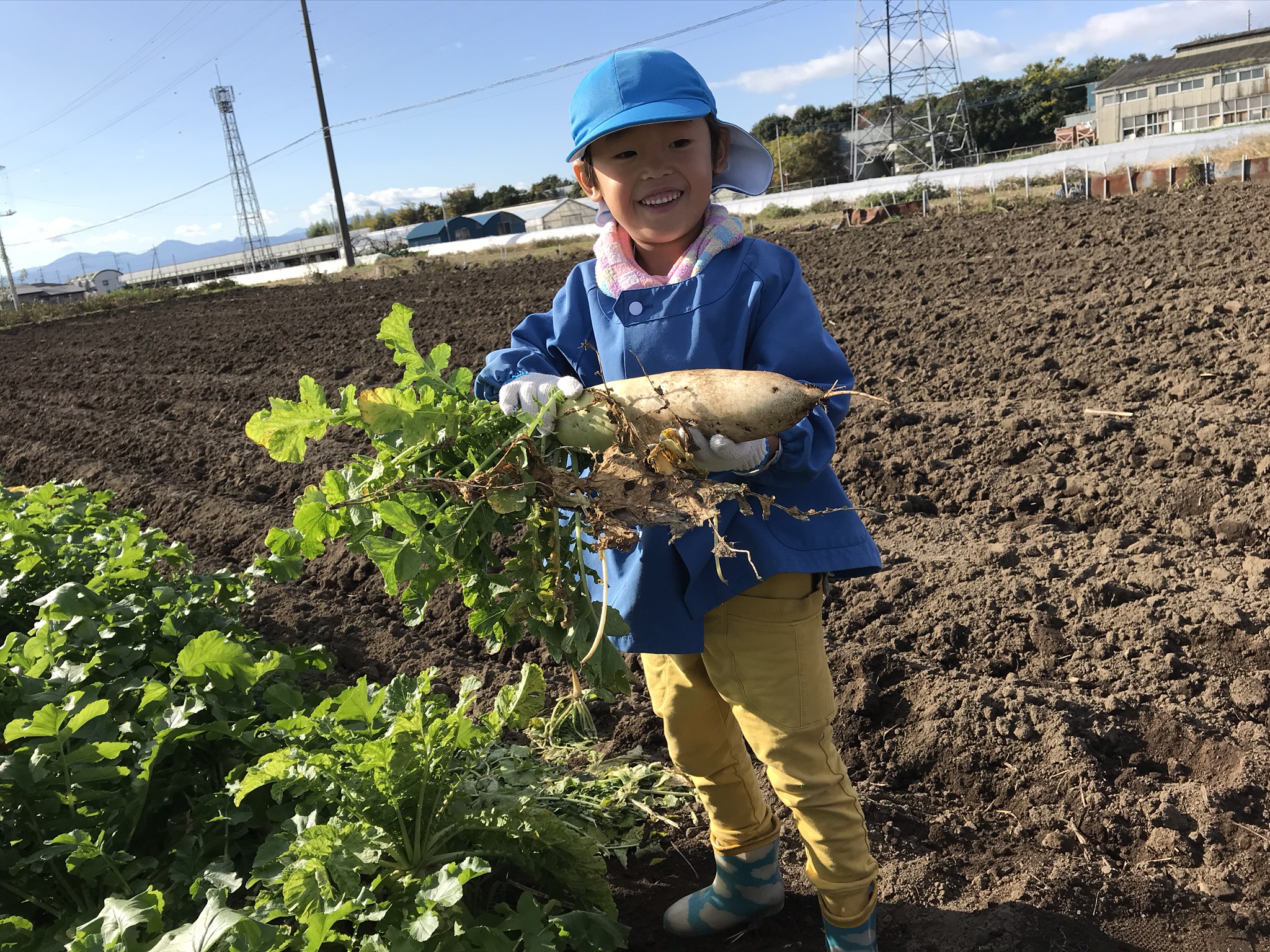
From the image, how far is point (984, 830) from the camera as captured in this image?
271 cm

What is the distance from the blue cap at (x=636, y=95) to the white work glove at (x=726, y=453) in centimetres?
70

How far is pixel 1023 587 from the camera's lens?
12.4ft

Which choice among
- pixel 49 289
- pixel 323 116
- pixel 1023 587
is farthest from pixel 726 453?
pixel 49 289

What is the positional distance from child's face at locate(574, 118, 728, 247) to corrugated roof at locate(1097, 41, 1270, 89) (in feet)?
160

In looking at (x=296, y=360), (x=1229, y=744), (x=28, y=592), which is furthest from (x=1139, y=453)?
(x=296, y=360)

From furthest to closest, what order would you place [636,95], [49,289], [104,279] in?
[104,279]
[49,289]
[636,95]

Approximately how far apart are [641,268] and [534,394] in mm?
436

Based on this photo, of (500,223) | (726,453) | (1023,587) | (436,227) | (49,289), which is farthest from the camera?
(49,289)

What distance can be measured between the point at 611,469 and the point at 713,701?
72 cm

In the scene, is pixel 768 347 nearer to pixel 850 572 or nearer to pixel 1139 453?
pixel 850 572

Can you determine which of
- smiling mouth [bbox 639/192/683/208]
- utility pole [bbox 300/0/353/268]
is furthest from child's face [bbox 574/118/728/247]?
utility pole [bbox 300/0/353/268]

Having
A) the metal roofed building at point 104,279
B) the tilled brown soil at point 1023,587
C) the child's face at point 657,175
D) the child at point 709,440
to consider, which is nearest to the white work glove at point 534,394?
the child at point 709,440

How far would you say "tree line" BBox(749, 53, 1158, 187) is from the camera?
5231 centimetres

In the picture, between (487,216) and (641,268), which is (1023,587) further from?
(487,216)
